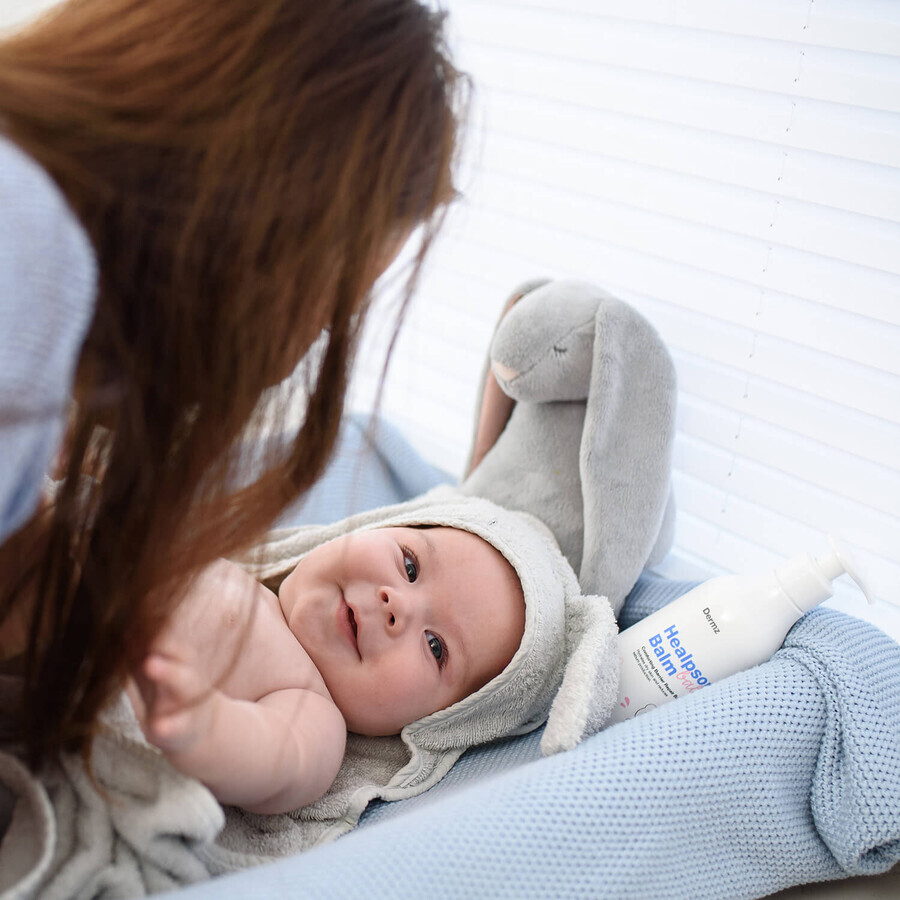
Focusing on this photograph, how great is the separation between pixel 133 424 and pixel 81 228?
12cm

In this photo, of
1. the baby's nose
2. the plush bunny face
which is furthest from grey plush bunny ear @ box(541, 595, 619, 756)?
the plush bunny face

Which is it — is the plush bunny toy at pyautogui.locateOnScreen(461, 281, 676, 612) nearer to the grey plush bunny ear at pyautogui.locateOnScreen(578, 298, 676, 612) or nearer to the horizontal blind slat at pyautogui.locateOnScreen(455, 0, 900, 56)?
the grey plush bunny ear at pyautogui.locateOnScreen(578, 298, 676, 612)

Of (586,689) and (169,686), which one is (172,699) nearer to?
(169,686)

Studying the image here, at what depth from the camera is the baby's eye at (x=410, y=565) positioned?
99 cm

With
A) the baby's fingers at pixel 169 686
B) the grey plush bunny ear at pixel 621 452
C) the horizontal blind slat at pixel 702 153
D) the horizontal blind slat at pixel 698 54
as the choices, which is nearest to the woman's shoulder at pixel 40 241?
the baby's fingers at pixel 169 686

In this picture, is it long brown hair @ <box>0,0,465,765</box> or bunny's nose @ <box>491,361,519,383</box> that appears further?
bunny's nose @ <box>491,361,519,383</box>

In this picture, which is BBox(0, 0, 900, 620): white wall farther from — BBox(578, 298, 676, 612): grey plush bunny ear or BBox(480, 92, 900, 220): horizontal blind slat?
BBox(578, 298, 676, 612): grey plush bunny ear

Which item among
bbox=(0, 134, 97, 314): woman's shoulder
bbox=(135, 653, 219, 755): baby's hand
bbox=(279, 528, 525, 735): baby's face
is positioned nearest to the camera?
bbox=(0, 134, 97, 314): woman's shoulder

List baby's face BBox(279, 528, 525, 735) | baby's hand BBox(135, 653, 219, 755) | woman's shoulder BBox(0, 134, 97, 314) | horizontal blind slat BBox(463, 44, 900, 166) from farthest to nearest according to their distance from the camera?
horizontal blind slat BBox(463, 44, 900, 166) → baby's face BBox(279, 528, 525, 735) → baby's hand BBox(135, 653, 219, 755) → woman's shoulder BBox(0, 134, 97, 314)

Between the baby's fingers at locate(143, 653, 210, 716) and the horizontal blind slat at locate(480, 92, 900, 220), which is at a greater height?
Answer: the horizontal blind slat at locate(480, 92, 900, 220)

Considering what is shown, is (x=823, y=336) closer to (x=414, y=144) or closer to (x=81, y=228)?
(x=414, y=144)

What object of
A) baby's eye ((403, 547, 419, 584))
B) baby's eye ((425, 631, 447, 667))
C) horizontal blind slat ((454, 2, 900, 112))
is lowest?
baby's eye ((425, 631, 447, 667))

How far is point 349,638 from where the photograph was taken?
938 millimetres

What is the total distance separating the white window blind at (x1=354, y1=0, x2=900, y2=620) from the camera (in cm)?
105
